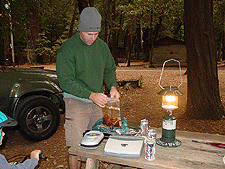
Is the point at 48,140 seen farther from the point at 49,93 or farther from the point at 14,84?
the point at 14,84

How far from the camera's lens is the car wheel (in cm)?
445

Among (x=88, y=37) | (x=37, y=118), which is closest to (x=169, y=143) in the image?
(x=88, y=37)

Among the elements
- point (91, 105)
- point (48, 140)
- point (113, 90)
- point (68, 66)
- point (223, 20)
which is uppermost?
point (223, 20)

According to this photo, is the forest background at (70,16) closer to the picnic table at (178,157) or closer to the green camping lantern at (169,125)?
the green camping lantern at (169,125)

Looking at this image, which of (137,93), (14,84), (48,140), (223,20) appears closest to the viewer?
(14,84)

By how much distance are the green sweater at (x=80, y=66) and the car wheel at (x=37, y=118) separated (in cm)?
214

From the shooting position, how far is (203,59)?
17.7 feet

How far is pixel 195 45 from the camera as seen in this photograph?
5.46 m

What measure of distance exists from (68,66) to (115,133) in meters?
1.07

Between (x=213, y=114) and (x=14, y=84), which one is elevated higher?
(x=14, y=84)

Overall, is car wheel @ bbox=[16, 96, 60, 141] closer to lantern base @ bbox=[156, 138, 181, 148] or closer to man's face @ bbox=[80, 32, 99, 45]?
man's face @ bbox=[80, 32, 99, 45]

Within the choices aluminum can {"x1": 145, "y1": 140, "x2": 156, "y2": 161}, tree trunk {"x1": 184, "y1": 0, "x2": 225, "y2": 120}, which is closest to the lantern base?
aluminum can {"x1": 145, "y1": 140, "x2": 156, "y2": 161}

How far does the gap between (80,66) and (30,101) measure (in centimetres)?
233

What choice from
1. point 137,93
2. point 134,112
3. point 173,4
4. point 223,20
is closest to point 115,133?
point 134,112
